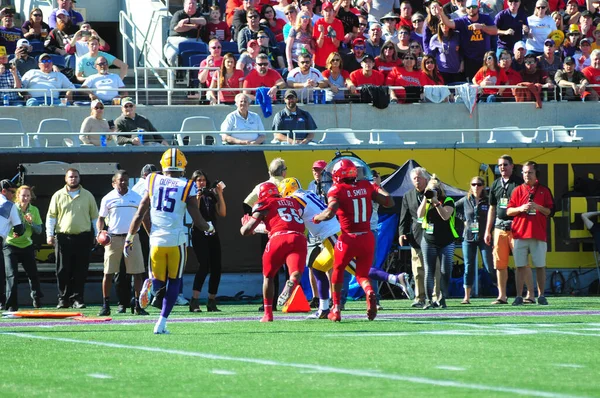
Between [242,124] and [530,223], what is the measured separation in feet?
17.2

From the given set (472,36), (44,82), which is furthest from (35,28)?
(472,36)

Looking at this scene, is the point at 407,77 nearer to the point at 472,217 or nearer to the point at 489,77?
the point at 489,77

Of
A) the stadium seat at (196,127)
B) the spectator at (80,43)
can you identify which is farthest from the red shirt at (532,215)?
the spectator at (80,43)

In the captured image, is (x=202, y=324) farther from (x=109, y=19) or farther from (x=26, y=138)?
(x=109, y=19)

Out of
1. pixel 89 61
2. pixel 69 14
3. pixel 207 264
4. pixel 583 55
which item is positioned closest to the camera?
pixel 207 264

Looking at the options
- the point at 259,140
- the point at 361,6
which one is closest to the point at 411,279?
the point at 259,140

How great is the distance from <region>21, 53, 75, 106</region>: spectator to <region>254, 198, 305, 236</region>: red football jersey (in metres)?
7.90

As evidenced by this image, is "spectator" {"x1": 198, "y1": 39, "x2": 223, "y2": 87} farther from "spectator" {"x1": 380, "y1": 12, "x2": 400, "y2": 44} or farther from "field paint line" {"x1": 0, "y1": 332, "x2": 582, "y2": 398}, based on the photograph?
"field paint line" {"x1": 0, "y1": 332, "x2": 582, "y2": 398}

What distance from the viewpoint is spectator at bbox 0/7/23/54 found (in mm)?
21078

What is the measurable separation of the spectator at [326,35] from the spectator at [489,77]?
8.92 ft

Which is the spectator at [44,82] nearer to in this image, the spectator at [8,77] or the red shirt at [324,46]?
the spectator at [8,77]

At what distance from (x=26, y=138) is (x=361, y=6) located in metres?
8.57

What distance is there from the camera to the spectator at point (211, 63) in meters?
20.7

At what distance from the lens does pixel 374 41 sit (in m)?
22.4
